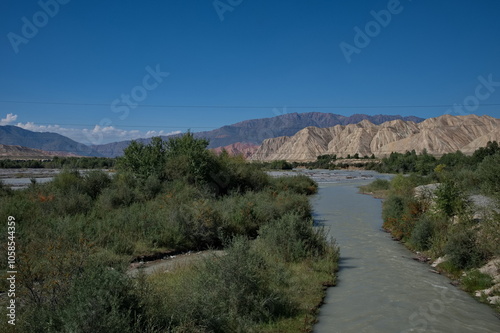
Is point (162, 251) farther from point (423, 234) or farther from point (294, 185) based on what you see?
point (294, 185)

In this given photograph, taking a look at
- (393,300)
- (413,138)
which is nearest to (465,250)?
(393,300)

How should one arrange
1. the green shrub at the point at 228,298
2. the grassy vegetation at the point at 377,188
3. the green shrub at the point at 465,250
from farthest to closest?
the grassy vegetation at the point at 377,188
the green shrub at the point at 465,250
the green shrub at the point at 228,298

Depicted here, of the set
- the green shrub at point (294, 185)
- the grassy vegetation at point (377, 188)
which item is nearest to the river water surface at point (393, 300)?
the green shrub at point (294, 185)

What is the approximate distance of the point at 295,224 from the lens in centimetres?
1363

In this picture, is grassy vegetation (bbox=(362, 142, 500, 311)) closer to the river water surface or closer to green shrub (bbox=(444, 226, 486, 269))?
green shrub (bbox=(444, 226, 486, 269))

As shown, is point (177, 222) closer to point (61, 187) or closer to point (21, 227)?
point (21, 227)

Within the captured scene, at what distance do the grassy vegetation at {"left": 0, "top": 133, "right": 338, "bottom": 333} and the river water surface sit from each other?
26.1 inches

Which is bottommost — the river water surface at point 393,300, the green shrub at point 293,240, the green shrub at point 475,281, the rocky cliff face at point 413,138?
the river water surface at point 393,300

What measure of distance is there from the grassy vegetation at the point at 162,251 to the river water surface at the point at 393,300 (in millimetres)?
663

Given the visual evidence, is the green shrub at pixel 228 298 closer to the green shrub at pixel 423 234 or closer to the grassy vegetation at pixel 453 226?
the grassy vegetation at pixel 453 226

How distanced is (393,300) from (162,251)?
30.6 feet

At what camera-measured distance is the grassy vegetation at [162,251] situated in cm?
582

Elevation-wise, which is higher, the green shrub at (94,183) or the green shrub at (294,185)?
the green shrub at (94,183)

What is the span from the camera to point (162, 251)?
14984 mm
